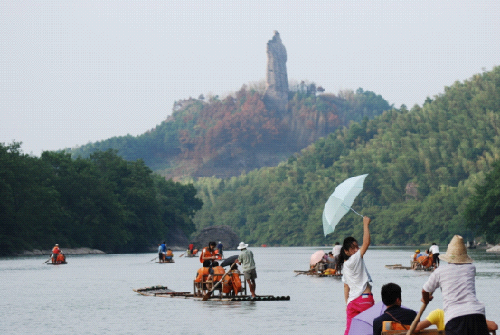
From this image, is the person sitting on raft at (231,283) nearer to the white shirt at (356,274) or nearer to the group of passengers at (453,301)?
the white shirt at (356,274)

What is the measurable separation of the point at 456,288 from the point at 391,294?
140cm

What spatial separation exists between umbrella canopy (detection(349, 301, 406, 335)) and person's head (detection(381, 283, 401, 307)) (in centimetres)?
28

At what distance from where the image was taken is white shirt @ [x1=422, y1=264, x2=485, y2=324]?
32.5ft

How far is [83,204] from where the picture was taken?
104938 millimetres

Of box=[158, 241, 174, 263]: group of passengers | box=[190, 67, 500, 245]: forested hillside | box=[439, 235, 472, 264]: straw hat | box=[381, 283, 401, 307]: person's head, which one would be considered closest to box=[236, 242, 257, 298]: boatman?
box=[381, 283, 401, 307]: person's head

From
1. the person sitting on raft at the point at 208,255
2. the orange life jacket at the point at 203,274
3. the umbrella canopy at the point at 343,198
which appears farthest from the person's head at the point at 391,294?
the person sitting on raft at the point at 208,255

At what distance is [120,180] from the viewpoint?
121m

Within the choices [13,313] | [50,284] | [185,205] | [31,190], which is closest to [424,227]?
[185,205]

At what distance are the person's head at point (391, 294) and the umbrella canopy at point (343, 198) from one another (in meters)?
4.50

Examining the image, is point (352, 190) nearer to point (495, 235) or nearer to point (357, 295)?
point (357, 295)

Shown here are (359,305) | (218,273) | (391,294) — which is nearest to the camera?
(391,294)

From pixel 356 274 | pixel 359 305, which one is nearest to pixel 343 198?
pixel 356 274

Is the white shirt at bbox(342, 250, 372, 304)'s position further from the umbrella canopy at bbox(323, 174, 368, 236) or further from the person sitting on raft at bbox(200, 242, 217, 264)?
the person sitting on raft at bbox(200, 242, 217, 264)

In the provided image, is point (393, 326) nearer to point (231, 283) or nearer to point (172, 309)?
point (172, 309)
